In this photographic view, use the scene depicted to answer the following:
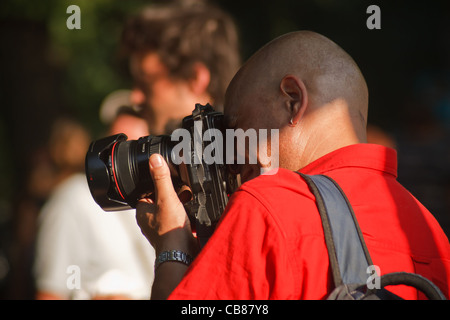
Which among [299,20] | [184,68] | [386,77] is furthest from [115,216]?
[386,77]

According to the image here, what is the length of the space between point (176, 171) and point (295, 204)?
1.75 feet

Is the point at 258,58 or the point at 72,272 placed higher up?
the point at 258,58

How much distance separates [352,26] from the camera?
25.2 ft

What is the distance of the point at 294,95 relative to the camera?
5.53ft

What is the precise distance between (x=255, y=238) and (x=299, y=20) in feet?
21.5

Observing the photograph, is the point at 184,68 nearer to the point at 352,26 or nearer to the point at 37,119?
the point at 37,119

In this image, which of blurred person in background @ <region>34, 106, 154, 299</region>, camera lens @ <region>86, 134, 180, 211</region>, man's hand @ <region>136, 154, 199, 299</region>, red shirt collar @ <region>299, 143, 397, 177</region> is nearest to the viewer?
red shirt collar @ <region>299, 143, 397, 177</region>

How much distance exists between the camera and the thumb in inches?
69.2

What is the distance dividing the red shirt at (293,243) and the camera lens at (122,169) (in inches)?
19.6

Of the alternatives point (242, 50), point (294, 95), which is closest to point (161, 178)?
point (294, 95)

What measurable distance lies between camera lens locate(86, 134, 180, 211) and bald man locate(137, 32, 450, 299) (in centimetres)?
7

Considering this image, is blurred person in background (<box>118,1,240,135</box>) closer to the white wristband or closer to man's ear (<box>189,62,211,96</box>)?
man's ear (<box>189,62,211,96</box>)

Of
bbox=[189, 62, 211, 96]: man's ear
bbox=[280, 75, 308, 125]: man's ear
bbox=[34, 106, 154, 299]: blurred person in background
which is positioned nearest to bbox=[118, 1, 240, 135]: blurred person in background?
bbox=[189, 62, 211, 96]: man's ear

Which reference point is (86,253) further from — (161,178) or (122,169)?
(161,178)
